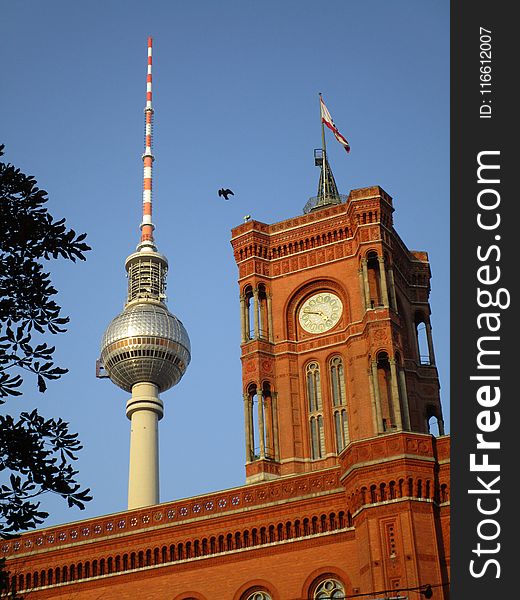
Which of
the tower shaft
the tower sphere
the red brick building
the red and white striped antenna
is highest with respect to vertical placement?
the red and white striped antenna

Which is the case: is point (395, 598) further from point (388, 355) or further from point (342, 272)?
point (342, 272)

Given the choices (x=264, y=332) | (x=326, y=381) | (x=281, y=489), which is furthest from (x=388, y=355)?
(x=281, y=489)

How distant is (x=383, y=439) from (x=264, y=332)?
17582 millimetres

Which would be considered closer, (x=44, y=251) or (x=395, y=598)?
(x=44, y=251)

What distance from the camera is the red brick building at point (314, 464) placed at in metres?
35.3

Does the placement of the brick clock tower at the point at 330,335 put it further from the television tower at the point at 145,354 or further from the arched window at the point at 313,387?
the television tower at the point at 145,354

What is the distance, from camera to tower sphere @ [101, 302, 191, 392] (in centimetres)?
8138

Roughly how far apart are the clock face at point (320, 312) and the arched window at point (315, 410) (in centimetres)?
215

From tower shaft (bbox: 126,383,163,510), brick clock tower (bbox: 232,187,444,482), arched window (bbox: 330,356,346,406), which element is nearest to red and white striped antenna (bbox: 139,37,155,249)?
tower shaft (bbox: 126,383,163,510)

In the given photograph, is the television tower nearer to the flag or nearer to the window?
the flag

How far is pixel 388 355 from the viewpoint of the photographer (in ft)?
159

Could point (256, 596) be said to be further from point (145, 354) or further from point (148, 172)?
point (148, 172)

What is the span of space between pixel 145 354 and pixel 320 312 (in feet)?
103

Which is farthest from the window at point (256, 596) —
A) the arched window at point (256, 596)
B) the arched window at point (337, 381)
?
the arched window at point (337, 381)
